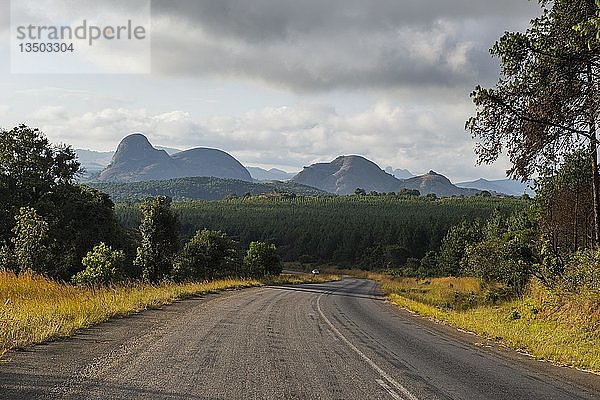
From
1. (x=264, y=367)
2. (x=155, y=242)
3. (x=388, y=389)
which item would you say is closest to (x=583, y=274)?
(x=388, y=389)

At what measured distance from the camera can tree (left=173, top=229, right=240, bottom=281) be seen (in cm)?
5034

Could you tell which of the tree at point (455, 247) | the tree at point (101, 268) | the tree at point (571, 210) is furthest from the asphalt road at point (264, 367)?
the tree at point (455, 247)

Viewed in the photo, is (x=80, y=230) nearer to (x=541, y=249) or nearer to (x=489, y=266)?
(x=489, y=266)

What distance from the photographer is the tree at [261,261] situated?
177 feet

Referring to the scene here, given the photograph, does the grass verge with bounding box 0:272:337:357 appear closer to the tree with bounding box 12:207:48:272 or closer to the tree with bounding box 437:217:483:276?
the tree with bounding box 12:207:48:272

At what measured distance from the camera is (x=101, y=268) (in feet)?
77.9

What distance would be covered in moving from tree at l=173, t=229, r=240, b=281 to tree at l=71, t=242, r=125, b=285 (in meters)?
23.5

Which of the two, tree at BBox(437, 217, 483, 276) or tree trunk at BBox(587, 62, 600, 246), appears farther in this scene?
tree at BBox(437, 217, 483, 276)

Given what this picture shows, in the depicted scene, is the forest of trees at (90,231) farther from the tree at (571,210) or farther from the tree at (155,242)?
the tree at (571,210)

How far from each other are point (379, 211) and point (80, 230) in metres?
159

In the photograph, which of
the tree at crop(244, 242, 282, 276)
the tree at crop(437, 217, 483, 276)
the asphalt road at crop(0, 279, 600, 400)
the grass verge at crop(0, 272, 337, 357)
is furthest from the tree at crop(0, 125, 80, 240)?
the tree at crop(437, 217, 483, 276)

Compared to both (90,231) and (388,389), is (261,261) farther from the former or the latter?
(388,389)

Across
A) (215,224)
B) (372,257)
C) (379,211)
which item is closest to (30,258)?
(372,257)

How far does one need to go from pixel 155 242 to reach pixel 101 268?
12174 mm
